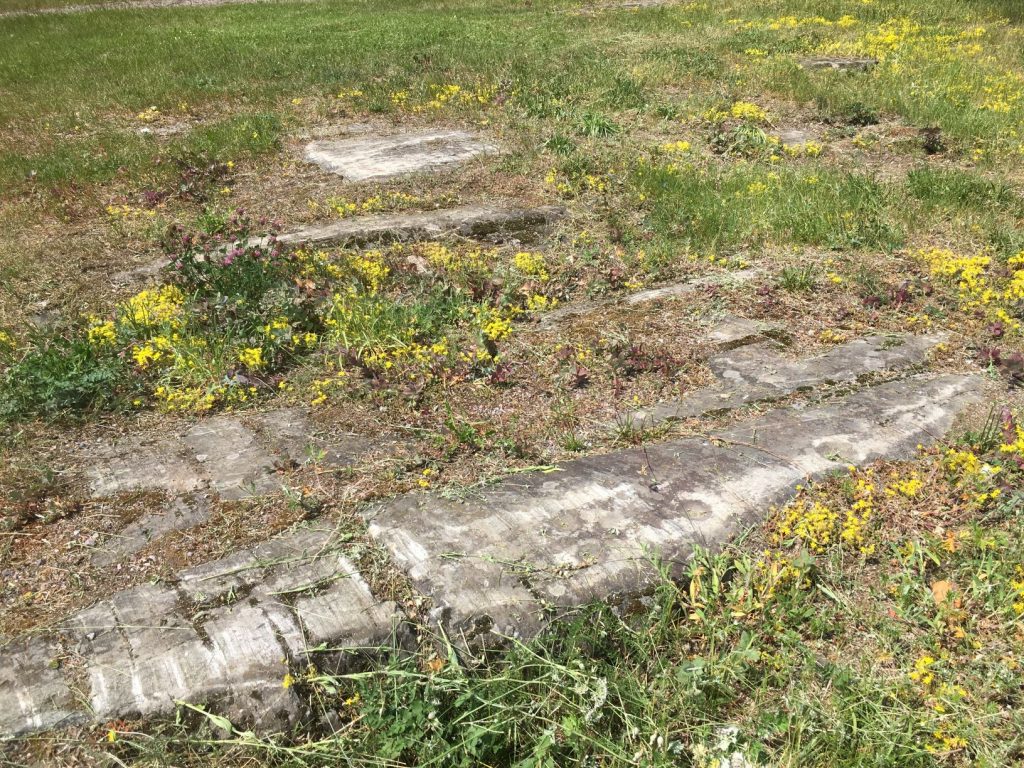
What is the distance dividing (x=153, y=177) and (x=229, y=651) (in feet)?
25.9

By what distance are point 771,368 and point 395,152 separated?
643 cm

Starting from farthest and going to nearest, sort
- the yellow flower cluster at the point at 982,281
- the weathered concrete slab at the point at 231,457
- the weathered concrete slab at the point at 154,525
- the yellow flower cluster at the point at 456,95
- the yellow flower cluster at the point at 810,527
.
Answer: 1. the yellow flower cluster at the point at 456,95
2. the yellow flower cluster at the point at 982,281
3. the weathered concrete slab at the point at 231,457
4. the yellow flower cluster at the point at 810,527
5. the weathered concrete slab at the point at 154,525

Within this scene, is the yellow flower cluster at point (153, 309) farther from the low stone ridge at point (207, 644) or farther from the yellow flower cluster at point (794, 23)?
the yellow flower cluster at point (794, 23)

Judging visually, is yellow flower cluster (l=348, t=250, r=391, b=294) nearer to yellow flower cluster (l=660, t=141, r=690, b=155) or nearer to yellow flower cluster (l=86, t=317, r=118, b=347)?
yellow flower cluster (l=86, t=317, r=118, b=347)

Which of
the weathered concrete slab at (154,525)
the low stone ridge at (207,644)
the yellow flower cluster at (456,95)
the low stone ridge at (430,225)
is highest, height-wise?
the yellow flower cluster at (456,95)

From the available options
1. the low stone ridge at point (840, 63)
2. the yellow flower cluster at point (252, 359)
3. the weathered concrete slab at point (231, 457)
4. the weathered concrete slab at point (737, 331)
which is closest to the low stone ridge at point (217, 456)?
the weathered concrete slab at point (231, 457)

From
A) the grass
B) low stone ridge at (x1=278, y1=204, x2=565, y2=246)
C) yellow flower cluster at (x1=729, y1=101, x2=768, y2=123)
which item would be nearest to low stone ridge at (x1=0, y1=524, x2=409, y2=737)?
the grass

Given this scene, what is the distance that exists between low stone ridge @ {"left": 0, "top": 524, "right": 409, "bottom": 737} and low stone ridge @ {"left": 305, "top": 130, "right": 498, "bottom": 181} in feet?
21.8

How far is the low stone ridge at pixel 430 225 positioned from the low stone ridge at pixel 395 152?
1.46 m

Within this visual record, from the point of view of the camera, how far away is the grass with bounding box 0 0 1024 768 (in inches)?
122

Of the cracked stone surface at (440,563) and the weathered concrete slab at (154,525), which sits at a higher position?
the weathered concrete slab at (154,525)

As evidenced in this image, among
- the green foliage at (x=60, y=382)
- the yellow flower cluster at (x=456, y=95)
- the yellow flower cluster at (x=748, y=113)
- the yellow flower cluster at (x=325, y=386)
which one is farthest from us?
the yellow flower cluster at (x=456, y=95)

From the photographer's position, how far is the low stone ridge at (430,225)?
7395mm

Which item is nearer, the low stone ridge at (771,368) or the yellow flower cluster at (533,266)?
the low stone ridge at (771,368)
